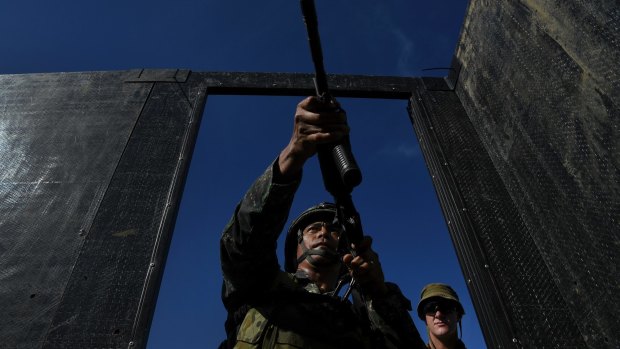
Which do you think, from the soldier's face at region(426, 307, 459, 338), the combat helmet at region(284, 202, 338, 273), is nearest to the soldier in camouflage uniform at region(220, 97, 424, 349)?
the combat helmet at region(284, 202, 338, 273)

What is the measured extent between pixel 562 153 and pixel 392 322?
1.90 m

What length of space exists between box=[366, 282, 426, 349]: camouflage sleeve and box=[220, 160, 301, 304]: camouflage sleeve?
0.60m

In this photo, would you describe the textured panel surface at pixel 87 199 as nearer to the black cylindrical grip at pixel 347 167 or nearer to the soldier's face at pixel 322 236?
the soldier's face at pixel 322 236

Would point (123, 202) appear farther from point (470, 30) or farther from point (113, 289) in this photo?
point (470, 30)

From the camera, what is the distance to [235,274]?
190 centimetres

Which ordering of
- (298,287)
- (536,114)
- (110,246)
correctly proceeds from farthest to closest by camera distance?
(536,114), (110,246), (298,287)

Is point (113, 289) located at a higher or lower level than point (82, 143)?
lower

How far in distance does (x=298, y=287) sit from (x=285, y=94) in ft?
9.11

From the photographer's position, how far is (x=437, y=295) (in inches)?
140

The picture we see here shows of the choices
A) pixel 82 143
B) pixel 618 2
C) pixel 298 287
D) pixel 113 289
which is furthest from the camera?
pixel 82 143

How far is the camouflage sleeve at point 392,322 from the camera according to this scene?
2.18 metres

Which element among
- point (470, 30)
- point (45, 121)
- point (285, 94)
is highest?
point (470, 30)

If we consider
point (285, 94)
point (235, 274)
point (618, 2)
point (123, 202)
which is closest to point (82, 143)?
point (123, 202)

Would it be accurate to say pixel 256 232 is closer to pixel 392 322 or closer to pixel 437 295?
pixel 392 322
